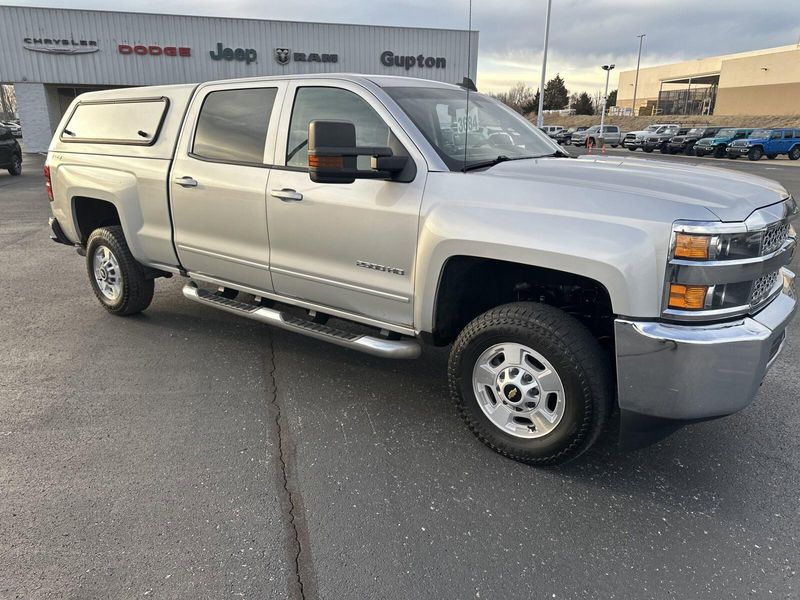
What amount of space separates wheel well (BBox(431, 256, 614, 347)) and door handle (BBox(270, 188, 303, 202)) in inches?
44.7

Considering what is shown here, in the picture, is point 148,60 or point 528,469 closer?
point 528,469

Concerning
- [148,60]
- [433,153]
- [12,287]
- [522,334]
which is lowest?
[12,287]

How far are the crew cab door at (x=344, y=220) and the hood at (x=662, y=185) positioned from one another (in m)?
0.58

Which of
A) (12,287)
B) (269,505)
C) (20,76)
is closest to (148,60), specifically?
(20,76)

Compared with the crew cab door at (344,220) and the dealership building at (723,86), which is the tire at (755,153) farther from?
the dealership building at (723,86)

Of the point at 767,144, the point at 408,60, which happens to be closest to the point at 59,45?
the point at 408,60

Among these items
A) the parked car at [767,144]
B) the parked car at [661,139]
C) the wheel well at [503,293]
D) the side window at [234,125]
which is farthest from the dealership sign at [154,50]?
the wheel well at [503,293]

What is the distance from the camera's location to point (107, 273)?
5.54 meters

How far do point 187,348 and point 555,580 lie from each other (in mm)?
3444

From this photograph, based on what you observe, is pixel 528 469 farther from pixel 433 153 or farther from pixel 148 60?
pixel 148 60

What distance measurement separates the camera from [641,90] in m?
84.6

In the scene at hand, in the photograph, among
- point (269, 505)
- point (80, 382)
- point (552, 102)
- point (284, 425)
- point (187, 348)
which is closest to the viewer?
point (269, 505)

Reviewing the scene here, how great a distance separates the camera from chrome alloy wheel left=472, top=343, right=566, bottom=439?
122 inches

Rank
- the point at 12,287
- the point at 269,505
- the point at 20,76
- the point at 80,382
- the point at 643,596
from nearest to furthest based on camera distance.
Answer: the point at 643,596 < the point at 269,505 < the point at 80,382 < the point at 12,287 < the point at 20,76
